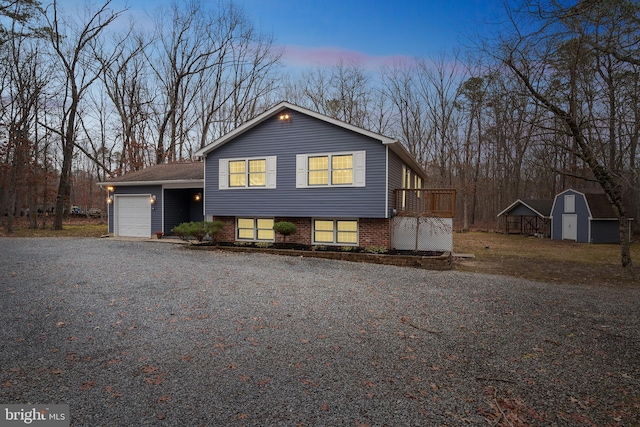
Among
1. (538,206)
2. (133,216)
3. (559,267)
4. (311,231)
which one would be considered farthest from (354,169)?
(538,206)

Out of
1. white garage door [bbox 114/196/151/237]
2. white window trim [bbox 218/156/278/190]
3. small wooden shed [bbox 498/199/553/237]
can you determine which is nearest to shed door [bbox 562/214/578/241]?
small wooden shed [bbox 498/199/553/237]

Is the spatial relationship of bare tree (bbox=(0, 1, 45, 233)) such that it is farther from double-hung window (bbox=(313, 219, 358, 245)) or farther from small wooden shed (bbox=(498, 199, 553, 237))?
small wooden shed (bbox=(498, 199, 553, 237))

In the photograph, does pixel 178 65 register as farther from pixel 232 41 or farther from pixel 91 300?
pixel 91 300

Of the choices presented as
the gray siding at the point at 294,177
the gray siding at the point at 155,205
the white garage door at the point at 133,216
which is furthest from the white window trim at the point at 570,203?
the white garage door at the point at 133,216

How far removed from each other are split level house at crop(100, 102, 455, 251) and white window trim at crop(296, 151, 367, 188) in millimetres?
36

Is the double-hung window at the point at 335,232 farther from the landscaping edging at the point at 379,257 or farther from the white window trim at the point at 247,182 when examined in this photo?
the white window trim at the point at 247,182

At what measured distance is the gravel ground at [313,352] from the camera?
300 centimetres

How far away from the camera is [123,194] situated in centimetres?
1695

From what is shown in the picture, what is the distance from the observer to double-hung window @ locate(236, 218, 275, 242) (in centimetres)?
1409

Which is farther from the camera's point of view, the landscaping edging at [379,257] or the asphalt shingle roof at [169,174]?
the asphalt shingle roof at [169,174]

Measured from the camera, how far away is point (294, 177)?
13047 millimetres

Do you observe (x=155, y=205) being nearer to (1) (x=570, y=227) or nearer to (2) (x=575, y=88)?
(2) (x=575, y=88)

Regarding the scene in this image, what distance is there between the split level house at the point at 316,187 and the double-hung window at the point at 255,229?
0.04m

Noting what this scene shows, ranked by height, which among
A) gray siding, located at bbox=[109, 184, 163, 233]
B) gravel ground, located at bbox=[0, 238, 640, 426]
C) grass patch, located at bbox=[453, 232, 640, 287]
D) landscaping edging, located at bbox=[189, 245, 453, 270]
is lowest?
grass patch, located at bbox=[453, 232, 640, 287]
